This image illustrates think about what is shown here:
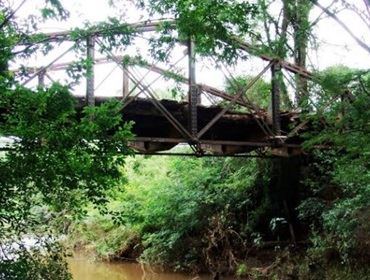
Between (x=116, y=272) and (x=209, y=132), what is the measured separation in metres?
5.49

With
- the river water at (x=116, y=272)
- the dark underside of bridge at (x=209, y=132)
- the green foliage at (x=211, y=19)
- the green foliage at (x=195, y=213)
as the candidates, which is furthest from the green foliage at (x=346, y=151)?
the river water at (x=116, y=272)

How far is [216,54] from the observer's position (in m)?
6.10

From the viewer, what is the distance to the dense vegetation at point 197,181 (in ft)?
15.6

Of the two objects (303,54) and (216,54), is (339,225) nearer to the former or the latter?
(216,54)

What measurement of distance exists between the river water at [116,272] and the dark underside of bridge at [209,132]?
11.0 feet

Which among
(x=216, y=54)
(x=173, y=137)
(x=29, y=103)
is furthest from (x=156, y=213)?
(x=29, y=103)

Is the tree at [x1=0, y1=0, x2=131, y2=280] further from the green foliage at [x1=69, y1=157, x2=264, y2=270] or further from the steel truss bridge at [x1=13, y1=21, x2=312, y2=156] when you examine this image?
the green foliage at [x1=69, y1=157, x2=264, y2=270]

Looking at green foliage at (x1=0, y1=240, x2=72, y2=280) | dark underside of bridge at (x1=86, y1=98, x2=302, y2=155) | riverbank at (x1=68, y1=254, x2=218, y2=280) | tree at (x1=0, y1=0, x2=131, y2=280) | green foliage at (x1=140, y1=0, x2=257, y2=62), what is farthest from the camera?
riverbank at (x1=68, y1=254, x2=218, y2=280)

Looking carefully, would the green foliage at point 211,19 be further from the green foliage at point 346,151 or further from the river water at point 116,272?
the river water at point 116,272

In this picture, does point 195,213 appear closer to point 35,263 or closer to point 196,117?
point 196,117

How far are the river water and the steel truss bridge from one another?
3472 millimetres

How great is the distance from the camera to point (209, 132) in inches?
411

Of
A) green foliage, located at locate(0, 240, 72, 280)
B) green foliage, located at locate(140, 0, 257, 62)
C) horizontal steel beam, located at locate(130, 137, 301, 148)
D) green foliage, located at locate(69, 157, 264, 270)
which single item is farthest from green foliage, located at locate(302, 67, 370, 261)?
green foliage, located at locate(0, 240, 72, 280)

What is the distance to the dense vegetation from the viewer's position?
4.74 m
